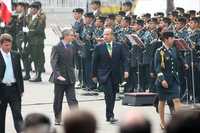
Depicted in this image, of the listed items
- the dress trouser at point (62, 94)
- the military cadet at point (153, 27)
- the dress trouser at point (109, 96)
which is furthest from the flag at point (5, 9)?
the dress trouser at point (62, 94)

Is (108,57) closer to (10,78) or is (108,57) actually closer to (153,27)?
(10,78)

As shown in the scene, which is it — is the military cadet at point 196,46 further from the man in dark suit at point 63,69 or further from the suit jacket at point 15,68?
the suit jacket at point 15,68

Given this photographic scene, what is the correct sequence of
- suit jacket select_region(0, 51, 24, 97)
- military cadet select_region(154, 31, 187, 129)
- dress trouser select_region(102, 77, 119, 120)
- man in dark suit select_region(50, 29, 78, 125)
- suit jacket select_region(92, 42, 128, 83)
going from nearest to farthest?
suit jacket select_region(0, 51, 24, 97), military cadet select_region(154, 31, 187, 129), man in dark suit select_region(50, 29, 78, 125), dress trouser select_region(102, 77, 119, 120), suit jacket select_region(92, 42, 128, 83)

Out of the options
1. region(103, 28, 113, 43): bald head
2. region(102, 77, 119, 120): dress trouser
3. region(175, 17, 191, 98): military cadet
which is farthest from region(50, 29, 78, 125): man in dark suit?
region(175, 17, 191, 98): military cadet

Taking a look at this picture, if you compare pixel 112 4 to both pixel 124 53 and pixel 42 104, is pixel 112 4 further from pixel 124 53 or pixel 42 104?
pixel 124 53

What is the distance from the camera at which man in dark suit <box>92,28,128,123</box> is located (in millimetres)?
13641

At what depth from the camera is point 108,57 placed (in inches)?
545

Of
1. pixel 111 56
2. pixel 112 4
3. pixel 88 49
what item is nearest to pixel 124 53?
pixel 111 56

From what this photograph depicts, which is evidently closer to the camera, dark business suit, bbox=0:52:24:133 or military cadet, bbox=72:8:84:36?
dark business suit, bbox=0:52:24:133

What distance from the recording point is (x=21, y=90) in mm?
10930

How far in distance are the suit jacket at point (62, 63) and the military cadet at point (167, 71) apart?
1595 mm

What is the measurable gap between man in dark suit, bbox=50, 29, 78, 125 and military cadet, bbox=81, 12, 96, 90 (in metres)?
5.52

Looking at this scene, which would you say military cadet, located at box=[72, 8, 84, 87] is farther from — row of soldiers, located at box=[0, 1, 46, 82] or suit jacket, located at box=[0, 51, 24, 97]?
suit jacket, located at box=[0, 51, 24, 97]

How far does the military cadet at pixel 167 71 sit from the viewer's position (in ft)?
40.5
